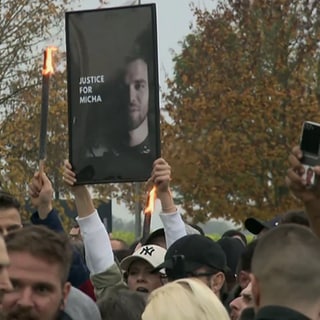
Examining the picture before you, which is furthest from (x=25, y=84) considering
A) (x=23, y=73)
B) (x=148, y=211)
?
(x=148, y=211)

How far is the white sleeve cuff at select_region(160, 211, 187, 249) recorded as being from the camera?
9.23 metres

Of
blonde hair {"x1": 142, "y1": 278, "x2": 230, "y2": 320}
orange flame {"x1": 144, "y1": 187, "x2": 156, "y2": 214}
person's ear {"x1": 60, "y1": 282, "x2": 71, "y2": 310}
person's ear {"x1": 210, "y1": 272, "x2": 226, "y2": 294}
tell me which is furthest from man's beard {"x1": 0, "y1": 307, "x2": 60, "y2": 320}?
orange flame {"x1": 144, "y1": 187, "x2": 156, "y2": 214}

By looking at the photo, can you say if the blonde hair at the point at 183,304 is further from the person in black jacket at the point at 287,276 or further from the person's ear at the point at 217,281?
the person's ear at the point at 217,281

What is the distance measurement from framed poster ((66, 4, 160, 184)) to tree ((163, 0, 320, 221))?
89.9 feet

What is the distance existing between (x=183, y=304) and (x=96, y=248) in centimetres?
283

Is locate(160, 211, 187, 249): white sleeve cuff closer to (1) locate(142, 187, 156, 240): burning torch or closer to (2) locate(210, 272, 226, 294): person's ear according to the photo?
(2) locate(210, 272, 226, 294): person's ear

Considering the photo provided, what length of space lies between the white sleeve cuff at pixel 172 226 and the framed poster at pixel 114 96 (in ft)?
1.06

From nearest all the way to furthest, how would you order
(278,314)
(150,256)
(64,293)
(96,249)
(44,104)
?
(278,314), (64,293), (44,104), (96,249), (150,256)

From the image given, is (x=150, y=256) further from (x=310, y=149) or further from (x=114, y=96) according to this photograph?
(x=310, y=149)

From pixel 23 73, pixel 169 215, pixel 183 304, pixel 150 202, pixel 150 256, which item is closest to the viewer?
pixel 183 304

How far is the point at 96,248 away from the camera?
341 inches

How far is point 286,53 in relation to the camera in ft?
126

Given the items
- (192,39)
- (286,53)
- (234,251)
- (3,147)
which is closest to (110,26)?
(234,251)

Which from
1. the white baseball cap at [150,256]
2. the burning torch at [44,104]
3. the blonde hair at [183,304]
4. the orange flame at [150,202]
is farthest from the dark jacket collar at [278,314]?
the orange flame at [150,202]
